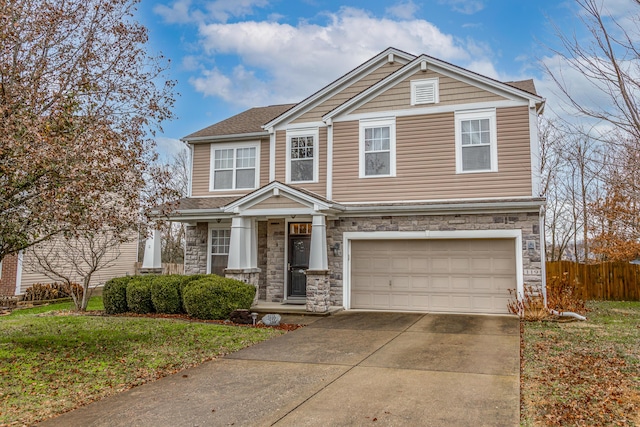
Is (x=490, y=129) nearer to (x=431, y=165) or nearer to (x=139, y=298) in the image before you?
(x=431, y=165)

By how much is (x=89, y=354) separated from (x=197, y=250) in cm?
733

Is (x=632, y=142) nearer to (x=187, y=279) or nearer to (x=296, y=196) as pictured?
(x=296, y=196)

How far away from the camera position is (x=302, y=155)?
14.1 m

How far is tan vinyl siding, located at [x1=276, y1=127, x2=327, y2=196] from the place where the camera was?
13680 millimetres

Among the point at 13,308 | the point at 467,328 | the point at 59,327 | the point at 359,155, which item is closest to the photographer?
the point at 467,328

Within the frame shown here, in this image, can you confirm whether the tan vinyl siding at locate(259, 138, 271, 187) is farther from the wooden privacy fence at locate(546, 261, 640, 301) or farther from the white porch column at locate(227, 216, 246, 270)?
the wooden privacy fence at locate(546, 261, 640, 301)

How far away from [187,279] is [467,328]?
7293 mm

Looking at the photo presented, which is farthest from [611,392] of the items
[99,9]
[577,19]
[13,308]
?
[13,308]

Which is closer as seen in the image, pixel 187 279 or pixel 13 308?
pixel 187 279

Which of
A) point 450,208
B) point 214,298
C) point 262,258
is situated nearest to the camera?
point 214,298

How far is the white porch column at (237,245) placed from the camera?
1281cm

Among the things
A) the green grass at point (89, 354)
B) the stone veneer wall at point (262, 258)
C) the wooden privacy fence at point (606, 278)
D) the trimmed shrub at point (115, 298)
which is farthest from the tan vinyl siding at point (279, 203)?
the wooden privacy fence at point (606, 278)

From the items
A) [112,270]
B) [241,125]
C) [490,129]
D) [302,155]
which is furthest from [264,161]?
[112,270]

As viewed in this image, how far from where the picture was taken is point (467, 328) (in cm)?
983
